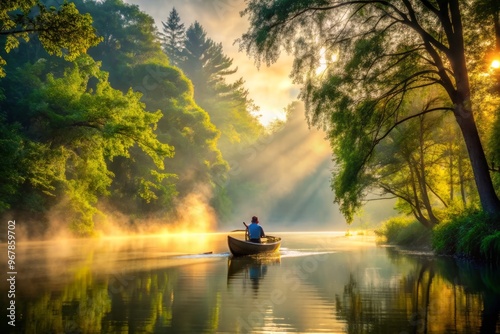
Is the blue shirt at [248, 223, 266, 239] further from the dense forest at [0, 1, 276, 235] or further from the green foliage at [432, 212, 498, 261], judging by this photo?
the dense forest at [0, 1, 276, 235]

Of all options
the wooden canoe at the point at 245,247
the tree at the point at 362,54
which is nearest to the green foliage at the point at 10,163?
the wooden canoe at the point at 245,247

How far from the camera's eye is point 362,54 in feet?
60.6

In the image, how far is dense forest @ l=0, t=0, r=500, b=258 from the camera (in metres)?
17.8

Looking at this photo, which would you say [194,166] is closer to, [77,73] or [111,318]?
[77,73]

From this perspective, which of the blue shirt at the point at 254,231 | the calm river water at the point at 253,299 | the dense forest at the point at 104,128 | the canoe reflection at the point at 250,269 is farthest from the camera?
the dense forest at the point at 104,128

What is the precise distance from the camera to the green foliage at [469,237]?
16234mm

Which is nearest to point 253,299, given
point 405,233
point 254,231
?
point 254,231

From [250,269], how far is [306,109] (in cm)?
686

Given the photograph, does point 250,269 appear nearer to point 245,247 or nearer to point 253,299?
point 245,247

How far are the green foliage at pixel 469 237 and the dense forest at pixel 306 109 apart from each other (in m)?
0.27

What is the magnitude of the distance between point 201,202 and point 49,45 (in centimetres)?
4712

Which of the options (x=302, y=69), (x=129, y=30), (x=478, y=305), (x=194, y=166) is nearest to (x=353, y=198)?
(x=302, y=69)

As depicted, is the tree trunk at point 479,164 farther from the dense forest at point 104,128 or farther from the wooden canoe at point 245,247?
the dense forest at point 104,128

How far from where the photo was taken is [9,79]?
38781 millimetres
